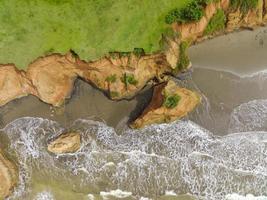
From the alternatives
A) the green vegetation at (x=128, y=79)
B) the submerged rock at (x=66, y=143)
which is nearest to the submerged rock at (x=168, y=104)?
the green vegetation at (x=128, y=79)

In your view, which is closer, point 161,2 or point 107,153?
point 161,2

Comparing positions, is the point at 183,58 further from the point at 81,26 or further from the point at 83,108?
the point at 83,108

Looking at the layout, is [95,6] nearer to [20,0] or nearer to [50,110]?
[20,0]

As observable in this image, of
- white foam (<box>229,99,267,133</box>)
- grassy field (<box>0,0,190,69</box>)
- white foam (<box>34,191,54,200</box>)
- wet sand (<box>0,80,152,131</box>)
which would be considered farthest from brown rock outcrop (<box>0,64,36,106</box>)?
white foam (<box>229,99,267,133</box>)

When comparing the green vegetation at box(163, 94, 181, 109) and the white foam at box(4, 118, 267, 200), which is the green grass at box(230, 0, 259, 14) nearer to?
the green vegetation at box(163, 94, 181, 109)

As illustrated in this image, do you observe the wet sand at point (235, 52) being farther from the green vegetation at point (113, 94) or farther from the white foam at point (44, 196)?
the white foam at point (44, 196)

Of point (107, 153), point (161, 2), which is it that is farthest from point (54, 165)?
point (161, 2)
